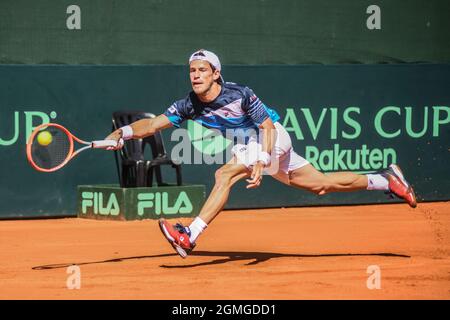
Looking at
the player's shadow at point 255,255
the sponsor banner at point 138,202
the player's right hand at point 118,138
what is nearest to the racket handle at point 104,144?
the player's right hand at point 118,138

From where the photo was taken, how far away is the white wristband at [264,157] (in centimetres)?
776

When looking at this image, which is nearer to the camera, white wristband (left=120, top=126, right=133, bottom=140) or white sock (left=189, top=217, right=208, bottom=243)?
white sock (left=189, top=217, right=208, bottom=243)

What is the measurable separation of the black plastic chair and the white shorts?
9.19 ft

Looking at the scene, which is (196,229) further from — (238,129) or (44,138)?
(44,138)

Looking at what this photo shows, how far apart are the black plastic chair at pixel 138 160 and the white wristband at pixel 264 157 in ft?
10.6

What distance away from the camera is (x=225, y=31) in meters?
11.6

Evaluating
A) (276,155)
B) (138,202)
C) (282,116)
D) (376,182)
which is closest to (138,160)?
(138,202)

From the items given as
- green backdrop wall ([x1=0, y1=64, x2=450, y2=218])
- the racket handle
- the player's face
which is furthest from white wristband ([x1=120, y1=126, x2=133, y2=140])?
green backdrop wall ([x1=0, y1=64, x2=450, y2=218])

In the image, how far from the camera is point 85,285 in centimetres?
704

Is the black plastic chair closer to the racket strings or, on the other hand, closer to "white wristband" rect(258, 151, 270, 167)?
the racket strings

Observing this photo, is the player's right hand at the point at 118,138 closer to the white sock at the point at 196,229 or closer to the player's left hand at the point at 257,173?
the white sock at the point at 196,229

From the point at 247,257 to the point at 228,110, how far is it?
3.88ft

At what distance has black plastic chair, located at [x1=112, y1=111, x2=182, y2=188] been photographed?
10.9 m

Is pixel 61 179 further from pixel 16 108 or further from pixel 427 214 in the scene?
pixel 427 214
